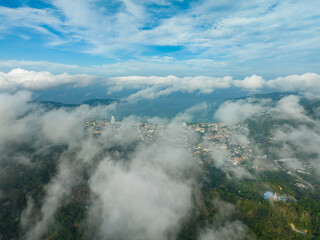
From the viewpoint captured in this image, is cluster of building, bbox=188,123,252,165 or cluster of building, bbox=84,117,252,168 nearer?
cluster of building, bbox=188,123,252,165

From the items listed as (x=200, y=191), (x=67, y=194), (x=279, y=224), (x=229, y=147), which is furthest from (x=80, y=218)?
(x=229, y=147)

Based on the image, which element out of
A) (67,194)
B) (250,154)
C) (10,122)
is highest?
(10,122)

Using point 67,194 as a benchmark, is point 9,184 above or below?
above

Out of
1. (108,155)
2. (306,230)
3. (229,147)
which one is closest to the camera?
(306,230)

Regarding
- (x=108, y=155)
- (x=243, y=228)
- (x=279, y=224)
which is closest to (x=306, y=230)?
(x=279, y=224)

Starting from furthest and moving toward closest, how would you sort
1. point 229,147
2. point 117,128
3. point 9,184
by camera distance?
point 117,128 → point 229,147 → point 9,184

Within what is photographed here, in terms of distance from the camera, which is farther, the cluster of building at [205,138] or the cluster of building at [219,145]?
the cluster of building at [205,138]

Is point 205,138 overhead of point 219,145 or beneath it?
beneath

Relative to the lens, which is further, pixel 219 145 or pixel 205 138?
pixel 205 138

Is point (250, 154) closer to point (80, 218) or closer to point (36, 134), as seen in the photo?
point (80, 218)

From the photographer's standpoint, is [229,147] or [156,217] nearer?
[156,217]
